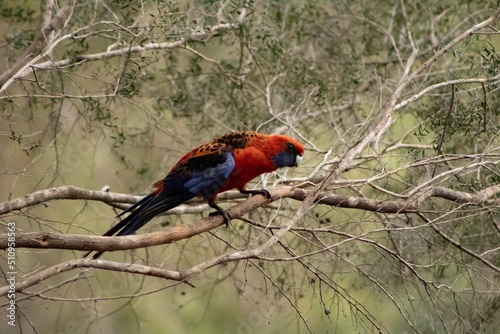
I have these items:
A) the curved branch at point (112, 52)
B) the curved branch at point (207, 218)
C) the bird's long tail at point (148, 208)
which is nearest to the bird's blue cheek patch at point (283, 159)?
the curved branch at point (207, 218)

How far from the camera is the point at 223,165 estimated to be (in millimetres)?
3566

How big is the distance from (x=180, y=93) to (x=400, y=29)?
1945mm

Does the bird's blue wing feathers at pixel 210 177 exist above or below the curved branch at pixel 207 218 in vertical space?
above

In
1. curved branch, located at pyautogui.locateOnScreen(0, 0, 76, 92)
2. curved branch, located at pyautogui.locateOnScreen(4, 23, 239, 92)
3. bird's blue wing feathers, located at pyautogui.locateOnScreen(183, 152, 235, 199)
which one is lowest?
bird's blue wing feathers, located at pyautogui.locateOnScreen(183, 152, 235, 199)

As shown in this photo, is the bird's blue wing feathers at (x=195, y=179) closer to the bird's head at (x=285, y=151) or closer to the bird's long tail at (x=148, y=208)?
the bird's long tail at (x=148, y=208)

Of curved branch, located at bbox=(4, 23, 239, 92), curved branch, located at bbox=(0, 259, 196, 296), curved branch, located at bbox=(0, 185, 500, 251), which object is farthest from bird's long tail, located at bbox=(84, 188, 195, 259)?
curved branch, located at bbox=(4, 23, 239, 92)

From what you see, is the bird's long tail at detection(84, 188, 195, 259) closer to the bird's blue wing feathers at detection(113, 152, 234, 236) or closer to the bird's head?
the bird's blue wing feathers at detection(113, 152, 234, 236)

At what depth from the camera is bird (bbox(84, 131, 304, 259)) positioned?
3521 mm

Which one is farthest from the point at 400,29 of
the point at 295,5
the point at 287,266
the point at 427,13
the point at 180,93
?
the point at 287,266

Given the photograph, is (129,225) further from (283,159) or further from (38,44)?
(38,44)

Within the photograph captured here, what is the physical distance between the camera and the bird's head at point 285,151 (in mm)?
3623

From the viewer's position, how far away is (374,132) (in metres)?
3.46

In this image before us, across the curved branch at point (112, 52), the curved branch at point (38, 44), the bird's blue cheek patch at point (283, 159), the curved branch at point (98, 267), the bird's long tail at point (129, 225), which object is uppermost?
the curved branch at point (38, 44)

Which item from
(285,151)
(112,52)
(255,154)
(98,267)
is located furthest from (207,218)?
(112,52)
